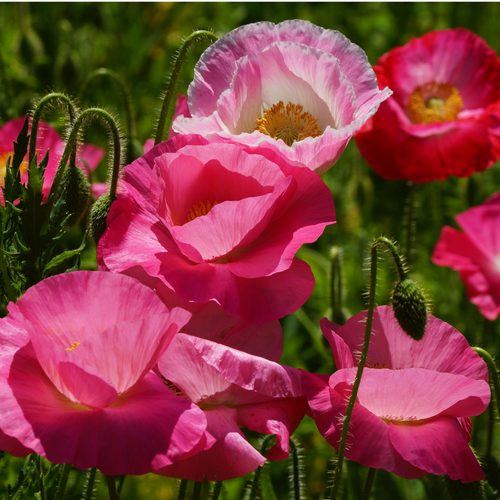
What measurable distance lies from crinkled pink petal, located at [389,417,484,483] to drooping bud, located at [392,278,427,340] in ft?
0.32

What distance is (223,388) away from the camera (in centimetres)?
63

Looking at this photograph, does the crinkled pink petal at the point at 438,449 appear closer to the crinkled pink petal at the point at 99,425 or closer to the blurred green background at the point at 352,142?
the crinkled pink petal at the point at 99,425

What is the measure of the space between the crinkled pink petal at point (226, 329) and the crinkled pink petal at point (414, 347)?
120 mm

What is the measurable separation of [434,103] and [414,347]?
888mm

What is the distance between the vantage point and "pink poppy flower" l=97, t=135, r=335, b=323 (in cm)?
65

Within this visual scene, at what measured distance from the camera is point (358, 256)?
179 centimetres

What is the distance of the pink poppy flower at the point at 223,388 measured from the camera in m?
0.60

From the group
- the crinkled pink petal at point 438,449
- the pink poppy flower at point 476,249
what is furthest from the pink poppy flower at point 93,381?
the pink poppy flower at point 476,249

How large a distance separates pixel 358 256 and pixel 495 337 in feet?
1.34

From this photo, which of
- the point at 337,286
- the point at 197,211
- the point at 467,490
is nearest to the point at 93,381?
the point at 197,211

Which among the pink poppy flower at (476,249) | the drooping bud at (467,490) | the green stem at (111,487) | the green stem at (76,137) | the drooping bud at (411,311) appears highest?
the green stem at (76,137)

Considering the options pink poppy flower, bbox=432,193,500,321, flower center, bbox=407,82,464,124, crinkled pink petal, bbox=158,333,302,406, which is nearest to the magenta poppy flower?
flower center, bbox=407,82,464,124

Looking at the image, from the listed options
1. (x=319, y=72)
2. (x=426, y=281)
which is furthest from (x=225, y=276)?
(x=426, y=281)

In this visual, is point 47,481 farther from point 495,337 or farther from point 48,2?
point 48,2
